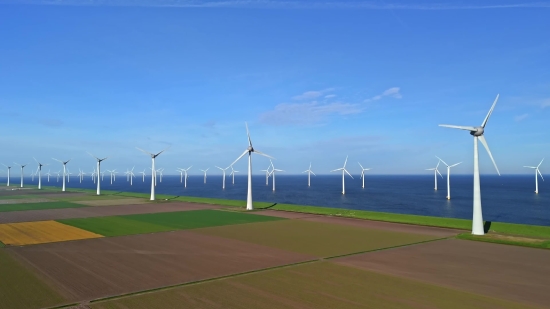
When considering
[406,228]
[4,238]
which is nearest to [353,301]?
[406,228]

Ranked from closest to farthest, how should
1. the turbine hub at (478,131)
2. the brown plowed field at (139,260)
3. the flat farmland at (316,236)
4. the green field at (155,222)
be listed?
the brown plowed field at (139,260) < the flat farmland at (316,236) < the turbine hub at (478,131) < the green field at (155,222)

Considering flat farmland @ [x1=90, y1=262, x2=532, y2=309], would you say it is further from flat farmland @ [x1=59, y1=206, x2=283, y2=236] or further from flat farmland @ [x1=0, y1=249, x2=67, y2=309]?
flat farmland @ [x1=59, y1=206, x2=283, y2=236]

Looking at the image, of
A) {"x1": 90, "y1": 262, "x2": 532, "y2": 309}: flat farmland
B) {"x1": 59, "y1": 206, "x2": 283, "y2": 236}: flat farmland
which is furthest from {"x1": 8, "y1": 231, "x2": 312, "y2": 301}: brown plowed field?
{"x1": 59, "y1": 206, "x2": 283, "y2": 236}: flat farmland

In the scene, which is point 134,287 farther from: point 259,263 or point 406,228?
point 406,228

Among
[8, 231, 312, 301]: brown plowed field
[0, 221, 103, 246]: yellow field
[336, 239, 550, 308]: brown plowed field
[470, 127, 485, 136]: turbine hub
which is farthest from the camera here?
[470, 127, 485, 136]: turbine hub

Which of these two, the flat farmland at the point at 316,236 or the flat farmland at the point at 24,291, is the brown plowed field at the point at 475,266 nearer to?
the flat farmland at the point at 316,236

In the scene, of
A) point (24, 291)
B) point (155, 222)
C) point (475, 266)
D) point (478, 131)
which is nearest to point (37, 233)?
point (155, 222)

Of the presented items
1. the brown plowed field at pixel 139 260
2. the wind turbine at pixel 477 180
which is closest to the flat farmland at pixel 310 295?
the brown plowed field at pixel 139 260
